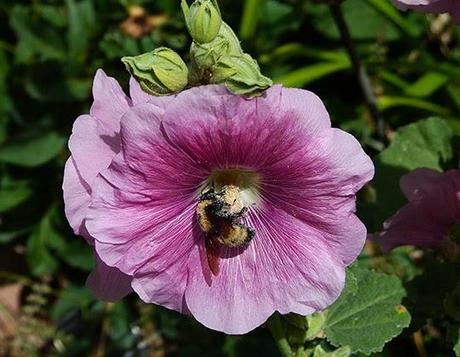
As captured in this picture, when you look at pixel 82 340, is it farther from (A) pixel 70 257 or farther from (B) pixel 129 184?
(B) pixel 129 184

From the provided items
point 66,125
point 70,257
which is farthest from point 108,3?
point 70,257

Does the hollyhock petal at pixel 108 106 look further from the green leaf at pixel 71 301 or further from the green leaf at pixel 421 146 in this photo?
the green leaf at pixel 71 301

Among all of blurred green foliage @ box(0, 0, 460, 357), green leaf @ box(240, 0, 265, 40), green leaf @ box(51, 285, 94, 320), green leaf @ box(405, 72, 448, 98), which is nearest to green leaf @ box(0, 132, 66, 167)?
blurred green foliage @ box(0, 0, 460, 357)

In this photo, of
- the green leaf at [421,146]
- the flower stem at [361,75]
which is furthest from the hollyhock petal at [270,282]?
the flower stem at [361,75]

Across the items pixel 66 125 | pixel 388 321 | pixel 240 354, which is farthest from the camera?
pixel 66 125

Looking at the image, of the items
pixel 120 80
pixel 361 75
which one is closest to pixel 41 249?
pixel 120 80

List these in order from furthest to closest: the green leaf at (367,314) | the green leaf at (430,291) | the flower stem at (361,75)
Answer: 1. the flower stem at (361,75)
2. the green leaf at (430,291)
3. the green leaf at (367,314)
